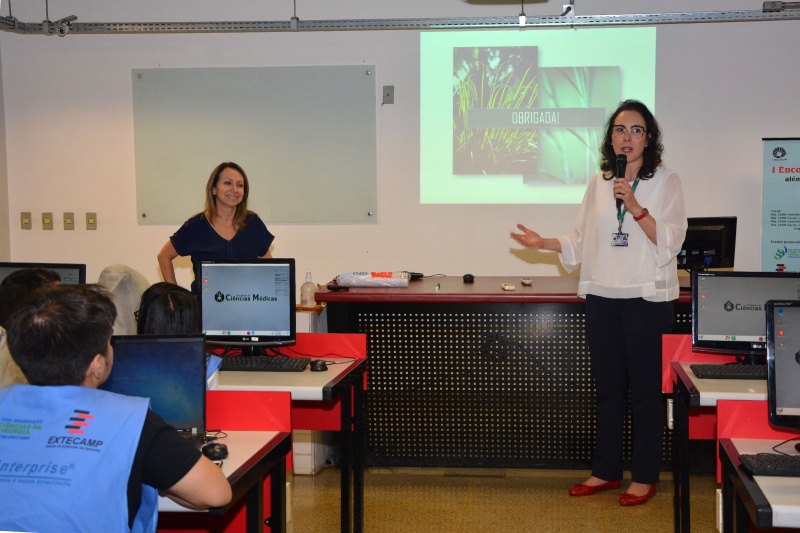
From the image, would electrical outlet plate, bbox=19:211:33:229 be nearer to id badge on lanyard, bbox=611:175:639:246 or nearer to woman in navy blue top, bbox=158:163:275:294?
woman in navy blue top, bbox=158:163:275:294

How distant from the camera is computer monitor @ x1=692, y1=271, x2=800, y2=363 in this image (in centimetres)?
344

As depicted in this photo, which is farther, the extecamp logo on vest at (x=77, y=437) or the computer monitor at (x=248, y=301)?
the computer monitor at (x=248, y=301)

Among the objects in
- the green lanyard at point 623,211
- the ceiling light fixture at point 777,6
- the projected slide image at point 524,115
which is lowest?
the green lanyard at point 623,211

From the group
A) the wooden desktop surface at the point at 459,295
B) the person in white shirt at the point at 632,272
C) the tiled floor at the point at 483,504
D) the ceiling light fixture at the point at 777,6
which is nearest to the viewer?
the person in white shirt at the point at 632,272

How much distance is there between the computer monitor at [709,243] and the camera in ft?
14.8

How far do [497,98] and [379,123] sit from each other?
34.5 inches

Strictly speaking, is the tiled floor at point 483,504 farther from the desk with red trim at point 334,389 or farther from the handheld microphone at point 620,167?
the handheld microphone at point 620,167

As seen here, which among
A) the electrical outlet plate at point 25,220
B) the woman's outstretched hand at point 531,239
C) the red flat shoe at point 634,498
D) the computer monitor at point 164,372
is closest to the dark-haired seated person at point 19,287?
the computer monitor at point 164,372

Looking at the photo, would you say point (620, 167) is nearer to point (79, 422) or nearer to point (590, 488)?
point (590, 488)

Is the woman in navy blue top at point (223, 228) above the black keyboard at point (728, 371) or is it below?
above

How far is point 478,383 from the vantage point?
4.64 m

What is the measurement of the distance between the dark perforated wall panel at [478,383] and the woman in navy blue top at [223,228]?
581mm

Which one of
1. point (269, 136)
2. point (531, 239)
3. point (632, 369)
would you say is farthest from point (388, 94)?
point (632, 369)

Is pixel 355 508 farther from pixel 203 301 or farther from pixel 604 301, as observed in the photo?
pixel 604 301
